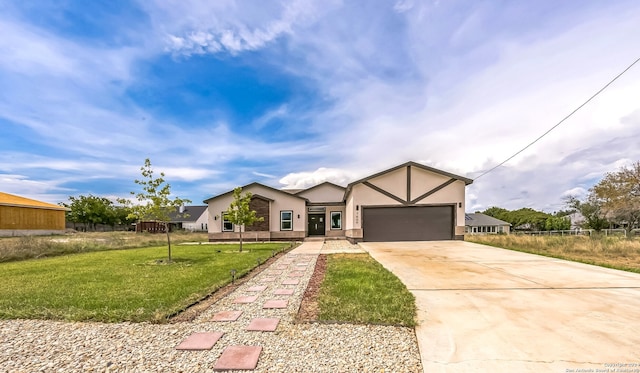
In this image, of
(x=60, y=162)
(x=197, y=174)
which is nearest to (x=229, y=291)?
(x=197, y=174)

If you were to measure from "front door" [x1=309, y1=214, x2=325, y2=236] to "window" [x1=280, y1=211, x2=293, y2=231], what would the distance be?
2216 mm

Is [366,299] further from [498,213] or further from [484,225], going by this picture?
[498,213]

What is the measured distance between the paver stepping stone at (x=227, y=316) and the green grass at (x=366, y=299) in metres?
1.19

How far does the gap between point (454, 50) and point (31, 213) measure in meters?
35.4

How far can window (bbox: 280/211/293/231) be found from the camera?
66.7 feet

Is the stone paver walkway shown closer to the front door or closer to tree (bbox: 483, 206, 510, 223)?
the front door

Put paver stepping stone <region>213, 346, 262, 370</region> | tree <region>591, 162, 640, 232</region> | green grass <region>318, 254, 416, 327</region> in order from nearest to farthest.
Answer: paver stepping stone <region>213, 346, 262, 370</region>, green grass <region>318, 254, 416, 327</region>, tree <region>591, 162, 640, 232</region>

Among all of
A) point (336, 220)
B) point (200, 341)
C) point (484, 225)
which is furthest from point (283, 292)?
point (484, 225)

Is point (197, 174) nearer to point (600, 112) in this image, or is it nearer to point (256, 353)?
point (256, 353)

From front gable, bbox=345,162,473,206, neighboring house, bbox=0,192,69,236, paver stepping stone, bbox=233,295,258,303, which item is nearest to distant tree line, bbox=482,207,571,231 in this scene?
A: front gable, bbox=345,162,473,206

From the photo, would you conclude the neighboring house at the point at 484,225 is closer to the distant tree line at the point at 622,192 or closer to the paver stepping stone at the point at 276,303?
the distant tree line at the point at 622,192

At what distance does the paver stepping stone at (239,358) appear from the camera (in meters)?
2.75

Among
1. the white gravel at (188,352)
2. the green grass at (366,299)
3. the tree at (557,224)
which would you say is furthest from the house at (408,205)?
the tree at (557,224)

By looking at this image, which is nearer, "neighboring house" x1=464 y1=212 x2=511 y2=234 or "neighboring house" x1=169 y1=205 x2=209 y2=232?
"neighboring house" x1=169 y1=205 x2=209 y2=232
